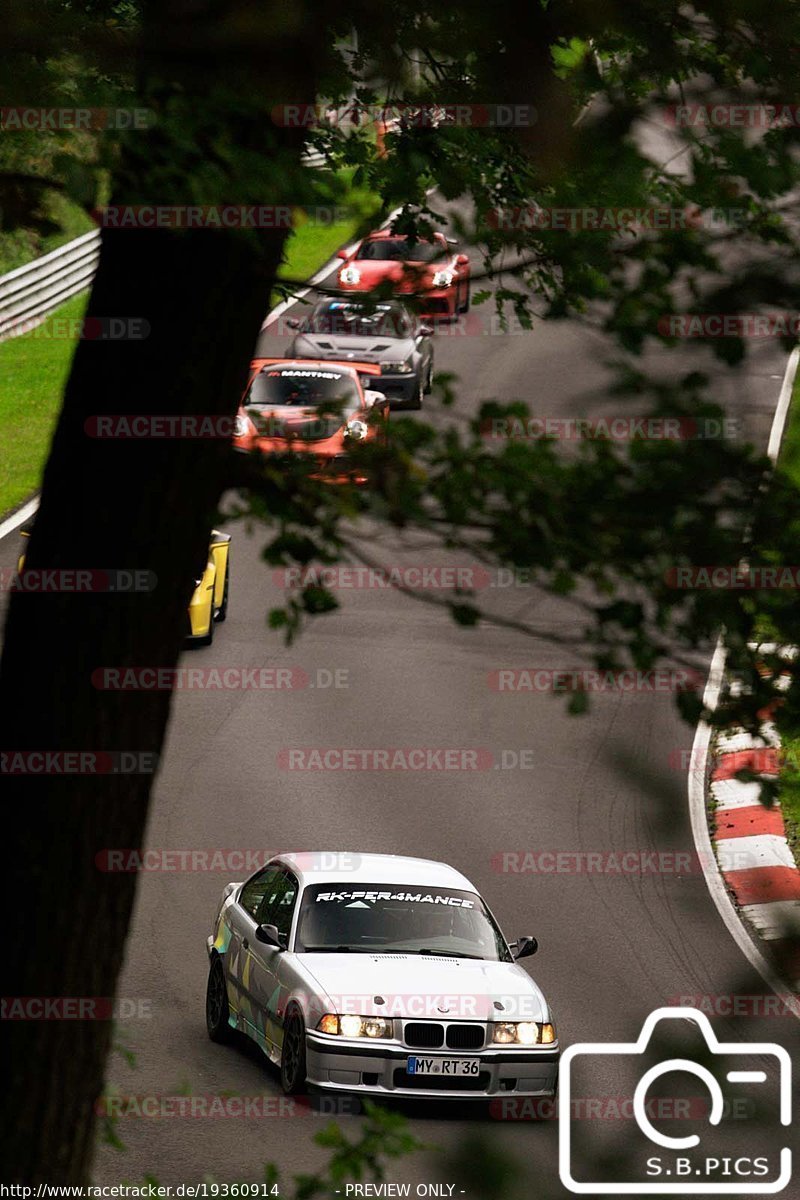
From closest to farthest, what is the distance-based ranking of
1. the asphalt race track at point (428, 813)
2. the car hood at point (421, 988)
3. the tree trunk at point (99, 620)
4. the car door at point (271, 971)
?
the asphalt race track at point (428, 813), the tree trunk at point (99, 620), the car hood at point (421, 988), the car door at point (271, 971)

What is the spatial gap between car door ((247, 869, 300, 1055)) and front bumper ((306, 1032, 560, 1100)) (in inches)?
20.8

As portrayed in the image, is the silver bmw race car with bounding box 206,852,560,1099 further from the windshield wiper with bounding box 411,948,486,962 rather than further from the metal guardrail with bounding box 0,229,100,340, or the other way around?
the metal guardrail with bounding box 0,229,100,340

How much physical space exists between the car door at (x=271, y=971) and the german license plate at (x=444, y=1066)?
92 cm

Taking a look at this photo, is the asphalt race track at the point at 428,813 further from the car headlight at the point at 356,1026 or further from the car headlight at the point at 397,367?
the car headlight at the point at 397,367

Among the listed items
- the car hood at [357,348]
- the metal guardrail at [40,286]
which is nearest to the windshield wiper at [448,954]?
the car hood at [357,348]

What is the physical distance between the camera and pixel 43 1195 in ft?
12.9

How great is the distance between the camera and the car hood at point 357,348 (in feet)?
96.8

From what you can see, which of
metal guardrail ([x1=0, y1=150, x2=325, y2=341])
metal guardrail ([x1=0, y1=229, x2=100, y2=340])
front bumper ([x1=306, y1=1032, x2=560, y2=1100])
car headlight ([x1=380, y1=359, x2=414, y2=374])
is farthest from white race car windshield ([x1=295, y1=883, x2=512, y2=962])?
metal guardrail ([x1=0, y1=150, x2=325, y2=341])

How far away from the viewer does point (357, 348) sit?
30047 mm

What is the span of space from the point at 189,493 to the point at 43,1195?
1.72 m

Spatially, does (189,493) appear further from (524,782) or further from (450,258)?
(524,782)

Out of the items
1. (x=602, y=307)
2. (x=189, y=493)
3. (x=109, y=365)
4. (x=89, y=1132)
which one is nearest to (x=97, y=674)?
(x=189, y=493)

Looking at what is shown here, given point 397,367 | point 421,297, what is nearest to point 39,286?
point 397,367

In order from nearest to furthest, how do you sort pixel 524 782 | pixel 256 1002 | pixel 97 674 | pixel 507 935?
pixel 97 674 → pixel 256 1002 → pixel 507 935 → pixel 524 782
